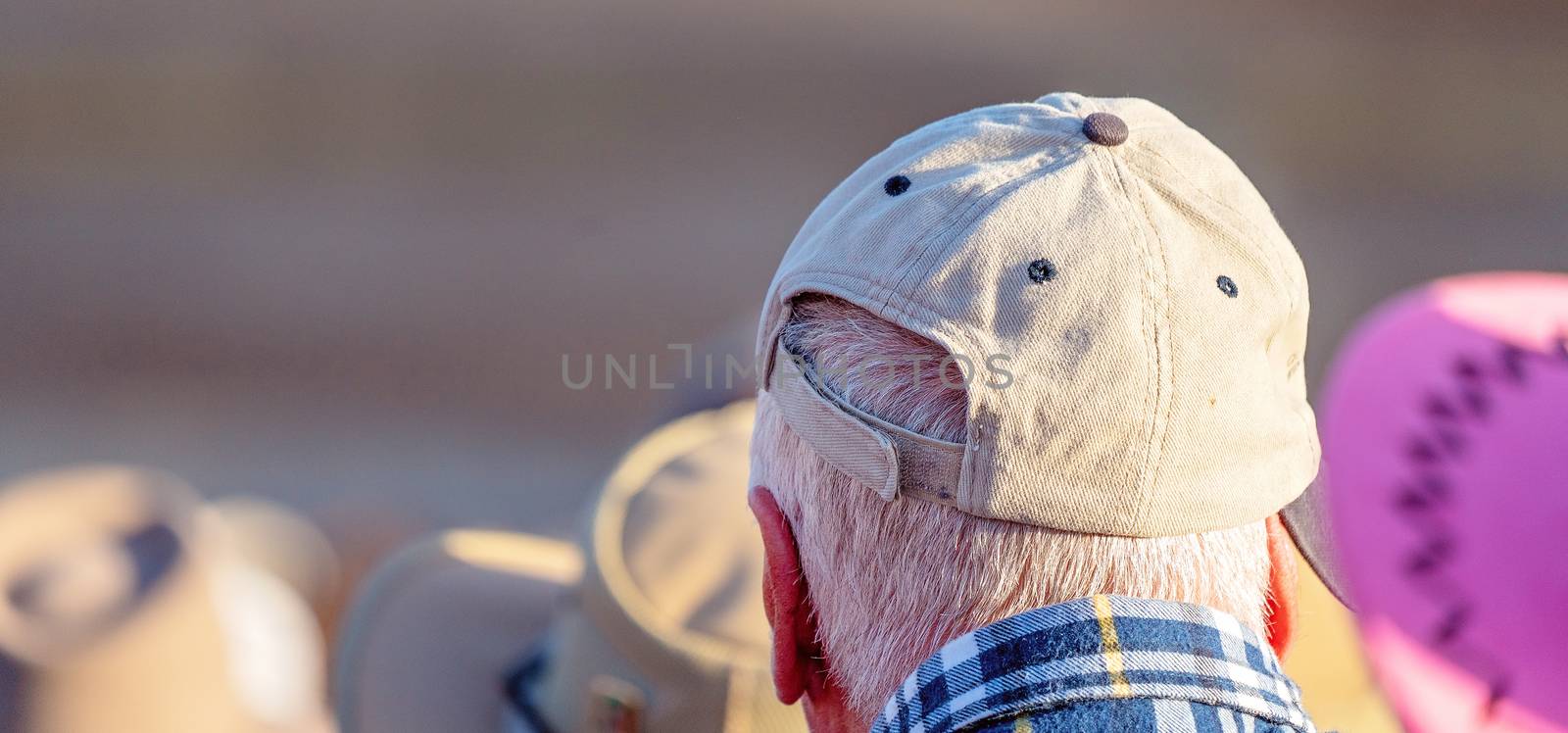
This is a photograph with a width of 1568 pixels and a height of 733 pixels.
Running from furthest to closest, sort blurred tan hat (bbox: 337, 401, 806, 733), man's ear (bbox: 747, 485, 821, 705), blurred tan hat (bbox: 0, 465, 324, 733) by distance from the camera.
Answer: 1. blurred tan hat (bbox: 0, 465, 324, 733)
2. blurred tan hat (bbox: 337, 401, 806, 733)
3. man's ear (bbox: 747, 485, 821, 705)

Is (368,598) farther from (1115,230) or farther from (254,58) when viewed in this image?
(254,58)

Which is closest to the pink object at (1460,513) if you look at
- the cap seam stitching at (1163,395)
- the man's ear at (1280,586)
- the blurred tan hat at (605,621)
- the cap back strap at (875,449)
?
the man's ear at (1280,586)

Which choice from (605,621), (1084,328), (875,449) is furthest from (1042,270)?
(605,621)

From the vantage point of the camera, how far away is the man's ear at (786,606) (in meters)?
0.83

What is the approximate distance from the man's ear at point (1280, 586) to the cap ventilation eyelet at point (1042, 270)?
9.1 inches

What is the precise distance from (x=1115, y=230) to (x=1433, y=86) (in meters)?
4.92

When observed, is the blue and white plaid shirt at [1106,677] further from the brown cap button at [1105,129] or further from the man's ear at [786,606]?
the brown cap button at [1105,129]

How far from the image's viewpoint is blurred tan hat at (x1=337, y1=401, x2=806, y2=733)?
115 cm

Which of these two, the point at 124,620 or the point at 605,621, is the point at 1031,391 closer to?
the point at 605,621

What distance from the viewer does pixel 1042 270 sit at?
2.33 ft

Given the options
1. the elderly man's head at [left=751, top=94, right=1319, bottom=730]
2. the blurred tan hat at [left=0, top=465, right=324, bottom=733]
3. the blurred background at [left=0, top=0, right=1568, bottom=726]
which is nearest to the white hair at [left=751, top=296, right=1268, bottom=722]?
the elderly man's head at [left=751, top=94, right=1319, bottom=730]

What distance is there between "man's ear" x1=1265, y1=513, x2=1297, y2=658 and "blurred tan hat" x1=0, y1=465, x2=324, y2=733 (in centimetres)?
121

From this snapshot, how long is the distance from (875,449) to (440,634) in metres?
0.90

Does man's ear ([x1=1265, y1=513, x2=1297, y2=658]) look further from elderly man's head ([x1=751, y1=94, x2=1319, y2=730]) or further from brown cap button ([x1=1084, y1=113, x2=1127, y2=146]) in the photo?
brown cap button ([x1=1084, y1=113, x2=1127, y2=146])
